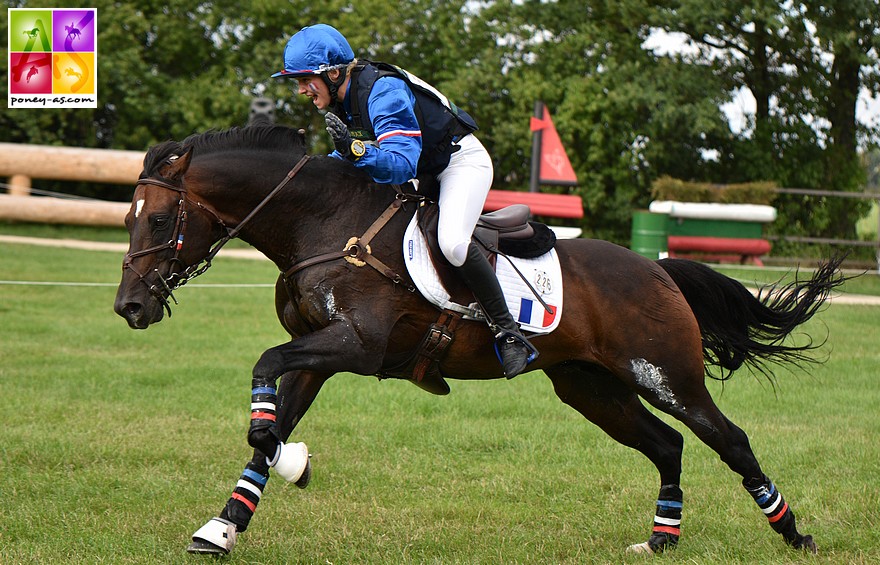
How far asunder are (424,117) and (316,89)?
21.3 inches

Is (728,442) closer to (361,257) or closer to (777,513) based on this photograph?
(777,513)

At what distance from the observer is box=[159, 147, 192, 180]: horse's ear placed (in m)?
4.67

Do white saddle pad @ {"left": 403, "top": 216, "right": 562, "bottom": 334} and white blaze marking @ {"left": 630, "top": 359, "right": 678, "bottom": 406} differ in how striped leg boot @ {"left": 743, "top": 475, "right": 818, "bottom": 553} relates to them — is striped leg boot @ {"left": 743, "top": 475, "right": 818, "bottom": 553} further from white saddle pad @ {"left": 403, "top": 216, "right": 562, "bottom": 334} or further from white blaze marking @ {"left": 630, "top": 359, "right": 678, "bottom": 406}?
white saddle pad @ {"left": 403, "top": 216, "right": 562, "bottom": 334}

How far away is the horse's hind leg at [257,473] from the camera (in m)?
4.38

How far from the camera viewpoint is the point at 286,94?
982 inches

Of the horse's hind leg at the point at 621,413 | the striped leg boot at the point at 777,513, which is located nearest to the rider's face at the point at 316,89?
the horse's hind leg at the point at 621,413

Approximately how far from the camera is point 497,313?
4.85 m

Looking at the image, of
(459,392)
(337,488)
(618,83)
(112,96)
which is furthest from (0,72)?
(337,488)

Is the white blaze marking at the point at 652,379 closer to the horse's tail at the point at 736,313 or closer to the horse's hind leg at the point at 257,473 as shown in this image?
the horse's tail at the point at 736,313

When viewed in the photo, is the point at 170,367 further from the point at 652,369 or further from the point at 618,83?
the point at 618,83

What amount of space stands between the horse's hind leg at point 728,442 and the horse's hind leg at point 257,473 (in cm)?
181

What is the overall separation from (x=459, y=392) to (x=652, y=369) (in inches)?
167

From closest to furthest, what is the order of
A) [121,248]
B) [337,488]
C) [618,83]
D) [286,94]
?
[337,488], [121,248], [618,83], [286,94]

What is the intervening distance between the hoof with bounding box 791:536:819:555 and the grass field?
0.05 m
